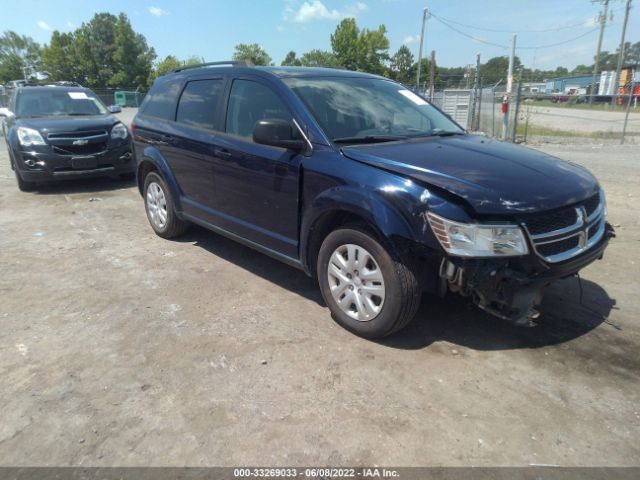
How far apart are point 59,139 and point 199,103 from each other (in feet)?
14.8

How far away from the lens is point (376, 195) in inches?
125

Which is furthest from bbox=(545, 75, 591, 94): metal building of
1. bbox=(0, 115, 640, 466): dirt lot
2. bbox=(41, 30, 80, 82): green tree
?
bbox=(0, 115, 640, 466): dirt lot

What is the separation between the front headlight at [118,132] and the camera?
874 centimetres

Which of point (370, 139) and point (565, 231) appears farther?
point (370, 139)

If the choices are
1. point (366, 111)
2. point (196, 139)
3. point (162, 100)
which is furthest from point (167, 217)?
point (366, 111)

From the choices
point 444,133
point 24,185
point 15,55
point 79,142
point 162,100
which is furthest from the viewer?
point 15,55

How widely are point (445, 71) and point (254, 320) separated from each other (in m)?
Result: 115

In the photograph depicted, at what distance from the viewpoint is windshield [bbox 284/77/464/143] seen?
12.5 ft

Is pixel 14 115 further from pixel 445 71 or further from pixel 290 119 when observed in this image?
pixel 445 71

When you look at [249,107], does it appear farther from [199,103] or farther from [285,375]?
[285,375]

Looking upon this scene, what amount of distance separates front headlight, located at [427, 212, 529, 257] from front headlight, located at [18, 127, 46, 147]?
7.68m

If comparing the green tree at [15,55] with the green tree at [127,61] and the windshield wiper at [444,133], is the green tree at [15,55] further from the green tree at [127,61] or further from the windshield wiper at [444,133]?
the windshield wiper at [444,133]

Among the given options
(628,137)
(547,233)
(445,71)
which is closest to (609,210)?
(547,233)

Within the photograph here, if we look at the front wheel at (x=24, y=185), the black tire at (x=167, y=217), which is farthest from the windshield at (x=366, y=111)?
the front wheel at (x=24, y=185)
